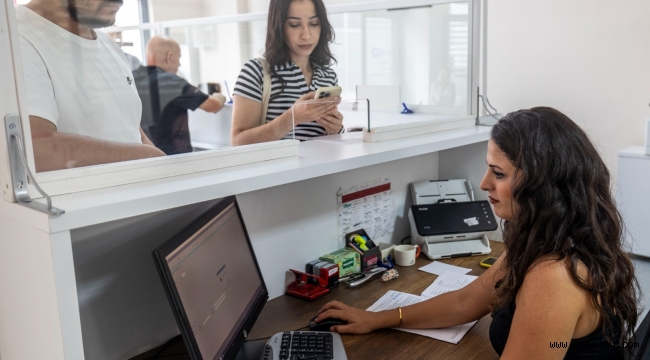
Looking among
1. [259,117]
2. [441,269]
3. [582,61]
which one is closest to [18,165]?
[259,117]

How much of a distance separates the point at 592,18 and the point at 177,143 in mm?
3181

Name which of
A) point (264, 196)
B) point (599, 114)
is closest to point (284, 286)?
point (264, 196)

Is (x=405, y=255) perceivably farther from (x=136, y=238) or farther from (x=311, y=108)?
(x=136, y=238)

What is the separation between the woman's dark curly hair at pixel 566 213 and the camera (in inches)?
45.2

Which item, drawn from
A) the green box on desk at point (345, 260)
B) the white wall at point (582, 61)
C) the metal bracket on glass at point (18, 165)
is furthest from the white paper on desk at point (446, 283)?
the white wall at point (582, 61)

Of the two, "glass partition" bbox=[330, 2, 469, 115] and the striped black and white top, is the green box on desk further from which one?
"glass partition" bbox=[330, 2, 469, 115]

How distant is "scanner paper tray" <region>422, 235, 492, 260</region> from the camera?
2000mm

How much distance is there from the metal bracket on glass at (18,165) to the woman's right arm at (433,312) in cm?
78

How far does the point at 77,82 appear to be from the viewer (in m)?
1.20

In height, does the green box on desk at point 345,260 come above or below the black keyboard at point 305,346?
above

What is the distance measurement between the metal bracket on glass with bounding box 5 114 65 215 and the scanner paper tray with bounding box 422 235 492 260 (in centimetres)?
137

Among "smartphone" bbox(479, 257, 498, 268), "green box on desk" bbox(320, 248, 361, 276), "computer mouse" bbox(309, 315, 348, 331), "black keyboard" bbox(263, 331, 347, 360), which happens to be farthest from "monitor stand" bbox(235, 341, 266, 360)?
"smartphone" bbox(479, 257, 498, 268)

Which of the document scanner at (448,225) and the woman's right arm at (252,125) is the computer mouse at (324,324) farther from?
the document scanner at (448,225)

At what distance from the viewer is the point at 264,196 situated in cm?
162
